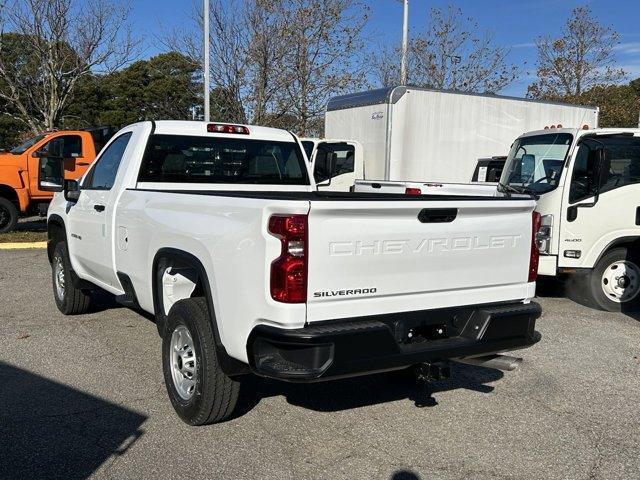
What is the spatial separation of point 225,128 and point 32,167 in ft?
30.6

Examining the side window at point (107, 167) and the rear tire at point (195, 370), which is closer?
the rear tire at point (195, 370)

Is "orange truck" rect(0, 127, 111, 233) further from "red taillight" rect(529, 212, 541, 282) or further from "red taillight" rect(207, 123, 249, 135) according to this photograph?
"red taillight" rect(529, 212, 541, 282)

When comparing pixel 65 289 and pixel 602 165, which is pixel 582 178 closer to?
pixel 602 165

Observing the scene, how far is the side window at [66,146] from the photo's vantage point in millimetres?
13391

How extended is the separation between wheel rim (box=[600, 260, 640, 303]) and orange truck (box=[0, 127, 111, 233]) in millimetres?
10401

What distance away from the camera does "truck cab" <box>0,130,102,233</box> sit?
1298 cm

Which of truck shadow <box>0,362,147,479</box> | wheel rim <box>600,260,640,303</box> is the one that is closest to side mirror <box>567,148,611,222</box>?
wheel rim <box>600,260,640,303</box>

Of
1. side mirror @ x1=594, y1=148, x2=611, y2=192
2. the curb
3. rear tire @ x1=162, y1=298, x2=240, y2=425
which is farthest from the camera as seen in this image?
the curb

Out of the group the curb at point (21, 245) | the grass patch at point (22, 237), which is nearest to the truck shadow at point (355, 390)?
the curb at point (21, 245)

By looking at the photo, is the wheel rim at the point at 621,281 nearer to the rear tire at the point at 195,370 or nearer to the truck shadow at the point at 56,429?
the rear tire at the point at 195,370

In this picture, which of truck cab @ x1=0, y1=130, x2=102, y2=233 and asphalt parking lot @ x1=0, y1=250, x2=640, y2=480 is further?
truck cab @ x1=0, y1=130, x2=102, y2=233

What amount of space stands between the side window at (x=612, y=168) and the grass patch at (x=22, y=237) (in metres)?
9.81

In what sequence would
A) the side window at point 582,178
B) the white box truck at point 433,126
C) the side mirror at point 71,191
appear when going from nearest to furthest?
the side mirror at point 71,191 < the side window at point 582,178 < the white box truck at point 433,126

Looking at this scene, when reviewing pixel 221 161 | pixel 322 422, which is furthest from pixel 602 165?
pixel 322 422
